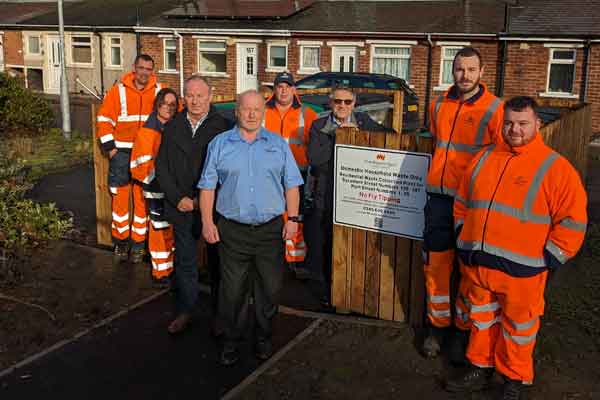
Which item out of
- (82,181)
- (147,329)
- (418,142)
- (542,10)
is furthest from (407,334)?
(542,10)

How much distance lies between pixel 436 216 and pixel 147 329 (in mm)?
2532

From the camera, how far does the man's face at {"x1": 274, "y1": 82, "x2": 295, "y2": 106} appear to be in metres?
6.53

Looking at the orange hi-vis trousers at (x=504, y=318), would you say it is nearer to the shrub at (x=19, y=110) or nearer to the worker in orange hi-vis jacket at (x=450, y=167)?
the worker in orange hi-vis jacket at (x=450, y=167)

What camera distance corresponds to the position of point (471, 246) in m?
4.32

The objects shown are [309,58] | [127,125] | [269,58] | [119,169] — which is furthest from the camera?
[269,58]

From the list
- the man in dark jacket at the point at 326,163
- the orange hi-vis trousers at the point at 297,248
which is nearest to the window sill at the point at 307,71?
the orange hi-vis trousers at the point at 297,248

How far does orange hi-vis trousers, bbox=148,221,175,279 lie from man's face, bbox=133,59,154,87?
1557mm

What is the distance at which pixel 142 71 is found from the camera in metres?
7.04

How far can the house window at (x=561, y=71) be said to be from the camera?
67.1 feet

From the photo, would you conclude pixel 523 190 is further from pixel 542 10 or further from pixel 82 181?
pixel 542 10

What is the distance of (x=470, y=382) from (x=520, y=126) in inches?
66.6

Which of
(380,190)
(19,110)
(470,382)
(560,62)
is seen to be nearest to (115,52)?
(19,110)

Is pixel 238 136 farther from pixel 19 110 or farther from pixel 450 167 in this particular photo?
pixel 19 110

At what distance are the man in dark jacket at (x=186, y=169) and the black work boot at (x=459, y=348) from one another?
2.11 metres
